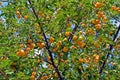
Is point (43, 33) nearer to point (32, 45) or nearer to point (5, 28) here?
point (32, 45)

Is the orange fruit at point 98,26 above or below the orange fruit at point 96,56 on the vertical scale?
above

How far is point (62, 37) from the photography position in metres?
6.60

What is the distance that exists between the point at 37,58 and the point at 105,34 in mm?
1510

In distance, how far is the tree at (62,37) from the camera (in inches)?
258

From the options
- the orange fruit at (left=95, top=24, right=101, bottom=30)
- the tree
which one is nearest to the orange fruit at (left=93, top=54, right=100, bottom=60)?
the tree

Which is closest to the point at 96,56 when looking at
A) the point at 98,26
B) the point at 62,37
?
the point at 98,26

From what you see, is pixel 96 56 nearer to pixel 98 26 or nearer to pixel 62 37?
pixel 98 26

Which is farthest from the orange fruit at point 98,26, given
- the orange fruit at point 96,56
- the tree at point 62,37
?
the orange fruit at point 96,56

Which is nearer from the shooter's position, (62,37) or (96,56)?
(62,37)

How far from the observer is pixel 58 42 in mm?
6594

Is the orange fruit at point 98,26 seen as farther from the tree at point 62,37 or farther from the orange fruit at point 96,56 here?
the orange fruit at point 96,56

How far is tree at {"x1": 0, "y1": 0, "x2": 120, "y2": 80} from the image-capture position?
6547 mm

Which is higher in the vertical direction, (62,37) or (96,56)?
(62,37)

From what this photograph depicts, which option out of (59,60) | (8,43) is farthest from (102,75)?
(8,43)
